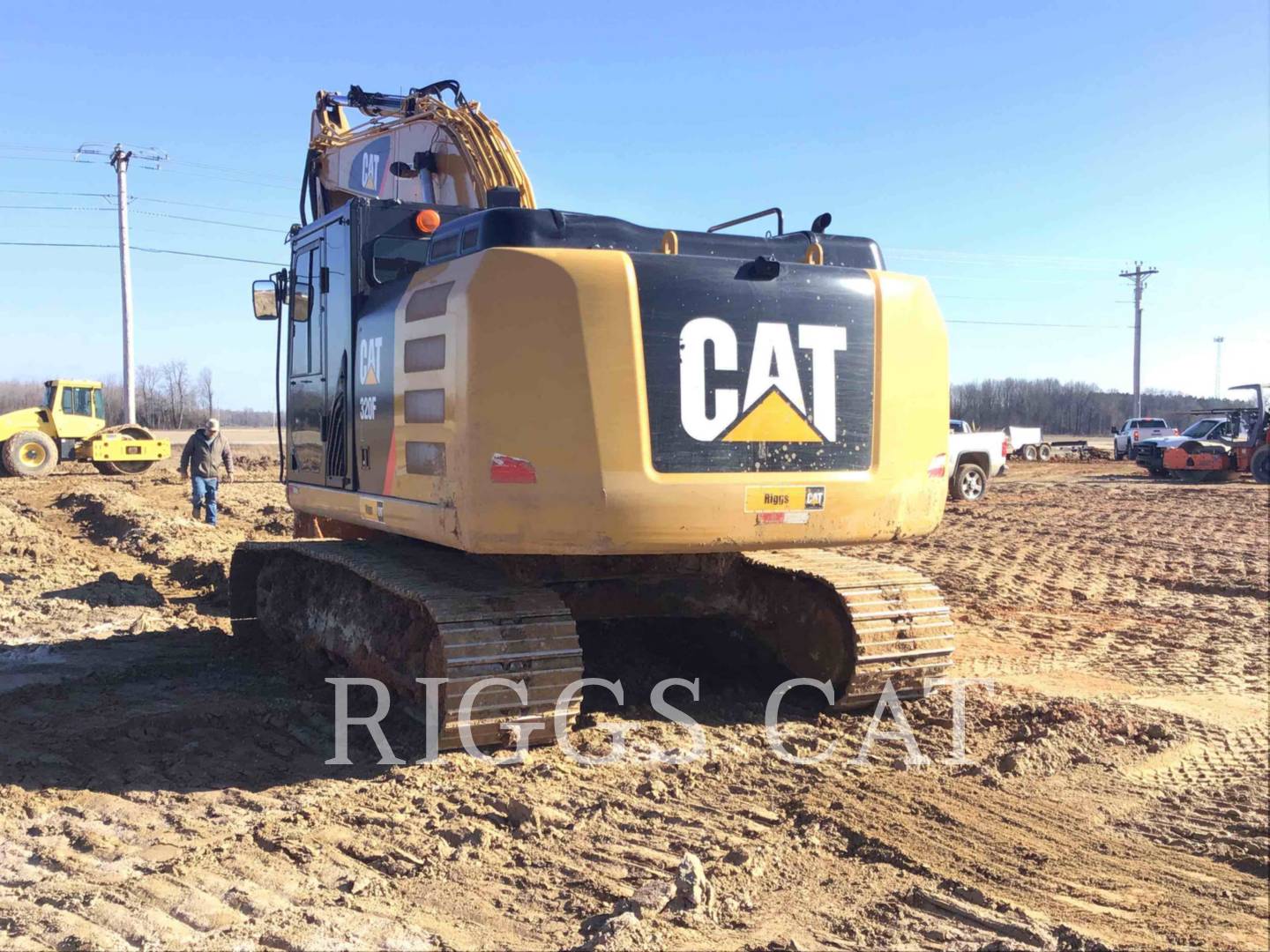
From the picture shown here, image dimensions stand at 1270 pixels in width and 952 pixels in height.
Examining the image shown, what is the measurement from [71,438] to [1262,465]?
2922cm

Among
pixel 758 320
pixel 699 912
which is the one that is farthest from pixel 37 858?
pixel 758 320

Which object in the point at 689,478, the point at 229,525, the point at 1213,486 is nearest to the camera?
the point at 689,478

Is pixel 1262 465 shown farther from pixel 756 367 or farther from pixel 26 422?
pixel 26 422

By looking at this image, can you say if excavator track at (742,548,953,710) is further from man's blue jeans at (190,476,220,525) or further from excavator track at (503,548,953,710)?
man's blue jeans at (190,476,220,525)

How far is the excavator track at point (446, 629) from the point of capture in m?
5.11

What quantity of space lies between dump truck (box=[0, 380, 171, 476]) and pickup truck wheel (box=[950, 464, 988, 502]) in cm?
1878

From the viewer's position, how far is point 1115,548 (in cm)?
1423

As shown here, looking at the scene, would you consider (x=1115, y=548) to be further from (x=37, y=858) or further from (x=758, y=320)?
(x=37, y=858)

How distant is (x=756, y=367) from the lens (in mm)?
5066

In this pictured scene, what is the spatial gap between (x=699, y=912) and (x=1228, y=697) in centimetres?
463

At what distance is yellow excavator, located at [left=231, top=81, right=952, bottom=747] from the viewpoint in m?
4.80

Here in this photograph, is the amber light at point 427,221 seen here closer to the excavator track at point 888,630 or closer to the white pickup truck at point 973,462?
the excavator track at point 888,630

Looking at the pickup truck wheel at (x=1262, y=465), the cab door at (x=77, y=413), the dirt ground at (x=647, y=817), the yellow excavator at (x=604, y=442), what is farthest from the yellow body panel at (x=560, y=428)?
the pickup truck wheel at (x=1262, y=465)

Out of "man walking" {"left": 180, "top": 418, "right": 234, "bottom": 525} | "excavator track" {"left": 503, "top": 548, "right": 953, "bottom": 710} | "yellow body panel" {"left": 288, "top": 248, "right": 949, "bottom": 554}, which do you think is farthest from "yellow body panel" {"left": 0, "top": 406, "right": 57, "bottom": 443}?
"yellow body panel" {"left": 288, "top": 248, "right": 949, "bottom": 554}
